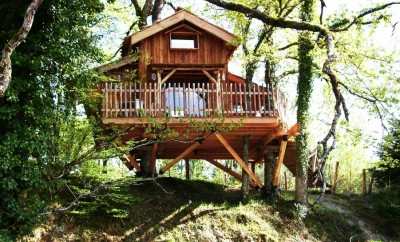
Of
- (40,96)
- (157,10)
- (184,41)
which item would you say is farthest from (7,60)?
(157,10)

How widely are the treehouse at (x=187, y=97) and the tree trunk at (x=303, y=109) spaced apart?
763 millimetres

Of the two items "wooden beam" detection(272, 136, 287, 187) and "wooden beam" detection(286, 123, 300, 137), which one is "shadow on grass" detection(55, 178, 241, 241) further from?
"wooden beam" detection(286, 123, 300, 137)

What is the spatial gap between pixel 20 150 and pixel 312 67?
35.3 feet

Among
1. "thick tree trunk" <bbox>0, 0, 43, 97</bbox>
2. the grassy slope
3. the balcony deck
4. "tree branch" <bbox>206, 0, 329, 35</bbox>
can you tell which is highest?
"tree branch" <bbox>206, 0, 329, 35</bbox>

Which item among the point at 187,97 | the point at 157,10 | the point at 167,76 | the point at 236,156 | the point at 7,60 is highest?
the point at 157,10

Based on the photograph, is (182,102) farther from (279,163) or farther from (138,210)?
(279,163)

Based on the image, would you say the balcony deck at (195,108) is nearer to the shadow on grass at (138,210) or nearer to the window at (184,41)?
the window at (184,41)

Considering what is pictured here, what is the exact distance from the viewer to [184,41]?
60.4 feet

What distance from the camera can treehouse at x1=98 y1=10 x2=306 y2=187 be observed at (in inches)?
632

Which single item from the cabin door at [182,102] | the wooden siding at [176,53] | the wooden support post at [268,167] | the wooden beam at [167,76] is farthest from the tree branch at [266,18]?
the wooden support post at [268,167]

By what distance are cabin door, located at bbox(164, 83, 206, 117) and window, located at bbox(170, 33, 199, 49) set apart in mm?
2090

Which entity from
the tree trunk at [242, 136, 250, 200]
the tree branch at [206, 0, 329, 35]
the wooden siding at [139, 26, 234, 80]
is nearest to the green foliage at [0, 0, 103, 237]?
the tree branch at [206, 0, 329, 35]

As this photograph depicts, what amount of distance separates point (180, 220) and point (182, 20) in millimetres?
6475

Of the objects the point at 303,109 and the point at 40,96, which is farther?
the point at 303,109
